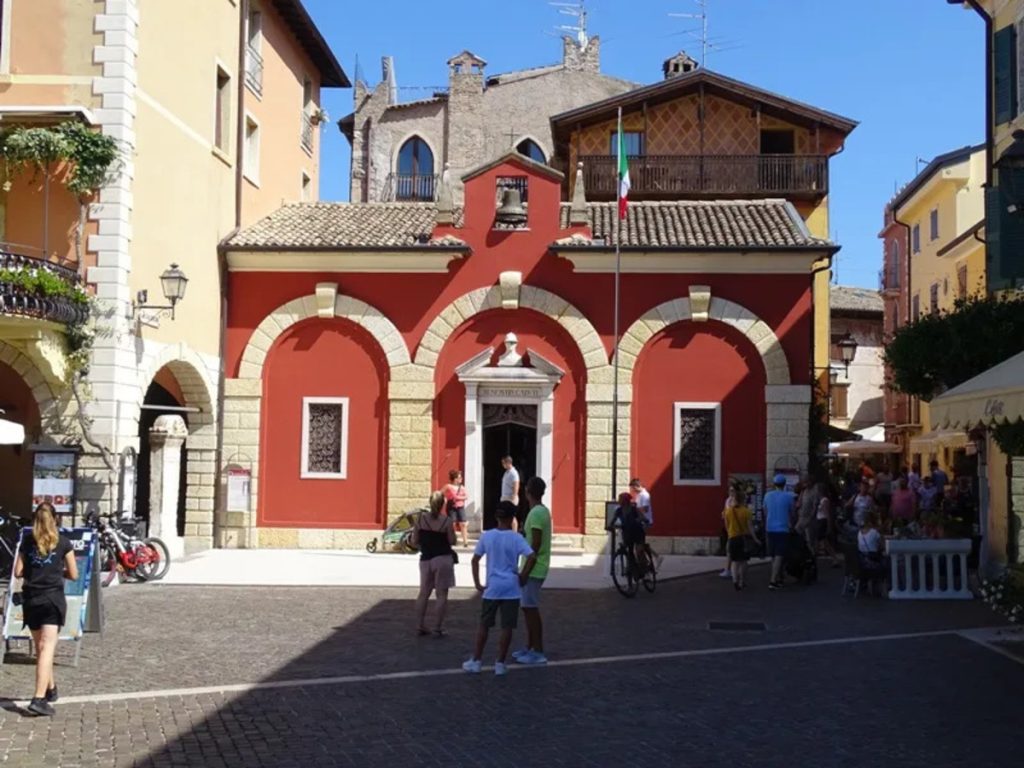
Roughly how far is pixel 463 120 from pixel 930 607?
29.1 meters

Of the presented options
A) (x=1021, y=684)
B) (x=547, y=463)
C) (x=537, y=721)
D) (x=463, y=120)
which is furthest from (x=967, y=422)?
(x=463, y=120)

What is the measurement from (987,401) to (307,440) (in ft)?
46.9

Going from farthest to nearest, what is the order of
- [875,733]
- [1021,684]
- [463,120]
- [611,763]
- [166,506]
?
[463,120] < [166,506] < [1021,684] < [875,733] < [611,763]

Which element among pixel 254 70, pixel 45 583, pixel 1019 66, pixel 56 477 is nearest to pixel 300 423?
pixel 56 477

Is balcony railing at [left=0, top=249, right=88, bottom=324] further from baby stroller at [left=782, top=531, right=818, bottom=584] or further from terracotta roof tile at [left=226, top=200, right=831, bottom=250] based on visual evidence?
baby stroller at [left=782, top=531, right=818, bottom=584]

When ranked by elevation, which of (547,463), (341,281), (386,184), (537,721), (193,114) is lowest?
(537,721)

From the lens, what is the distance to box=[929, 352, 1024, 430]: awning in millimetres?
11602

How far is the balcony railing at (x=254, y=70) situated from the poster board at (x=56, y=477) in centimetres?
965

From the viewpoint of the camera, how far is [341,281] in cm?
2389

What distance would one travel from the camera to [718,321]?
76.4 feet

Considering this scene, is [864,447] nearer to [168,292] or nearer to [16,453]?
[168,292]

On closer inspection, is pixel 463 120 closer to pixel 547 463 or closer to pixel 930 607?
pixel 547 463

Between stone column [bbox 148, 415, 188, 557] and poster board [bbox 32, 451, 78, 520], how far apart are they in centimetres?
215

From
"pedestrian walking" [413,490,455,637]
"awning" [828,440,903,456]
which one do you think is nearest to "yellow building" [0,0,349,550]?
"pedestrian walking" [413,490,455,637]
